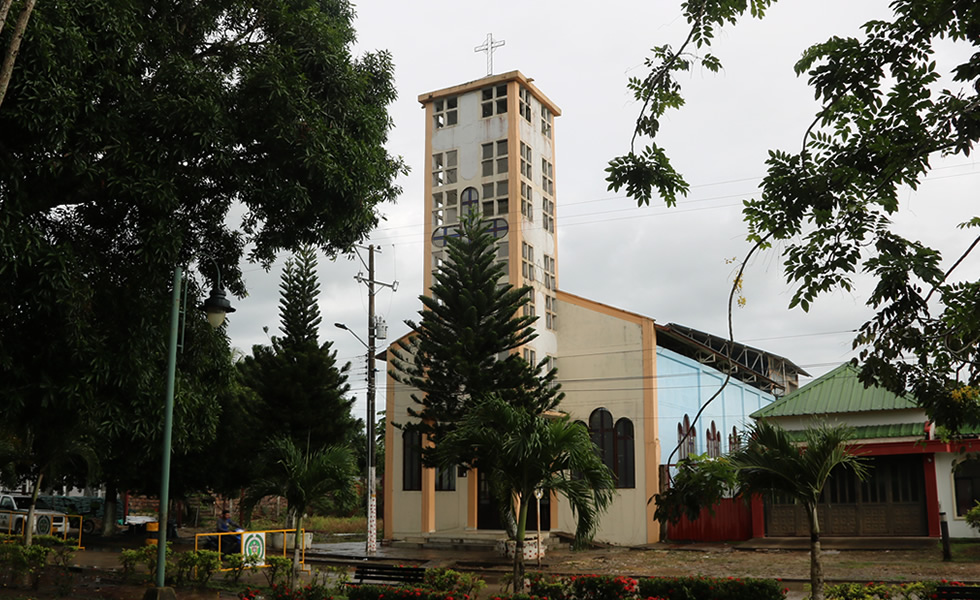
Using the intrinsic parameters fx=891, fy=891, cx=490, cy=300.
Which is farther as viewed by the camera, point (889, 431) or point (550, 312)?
point (550, 312)

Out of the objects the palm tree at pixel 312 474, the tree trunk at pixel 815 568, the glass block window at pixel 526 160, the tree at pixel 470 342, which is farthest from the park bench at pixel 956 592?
the glass block window at pixel 526 160

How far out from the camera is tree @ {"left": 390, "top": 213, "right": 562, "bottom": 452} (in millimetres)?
24781

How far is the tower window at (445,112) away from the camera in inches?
1211

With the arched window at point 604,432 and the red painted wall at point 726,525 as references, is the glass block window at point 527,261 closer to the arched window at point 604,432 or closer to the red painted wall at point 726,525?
the arched window at point 604,432

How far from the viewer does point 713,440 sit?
34594 millimetres

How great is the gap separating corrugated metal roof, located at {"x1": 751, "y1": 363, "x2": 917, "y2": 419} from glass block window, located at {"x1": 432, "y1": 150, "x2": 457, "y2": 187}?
12540 millimetres

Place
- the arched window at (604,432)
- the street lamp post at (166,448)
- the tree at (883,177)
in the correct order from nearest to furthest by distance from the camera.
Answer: the tree at (883,177) < the street lamp post at (166,448) < the arched window at (604,432)

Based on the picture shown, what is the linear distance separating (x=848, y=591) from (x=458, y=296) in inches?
649

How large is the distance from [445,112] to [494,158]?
2922 mm

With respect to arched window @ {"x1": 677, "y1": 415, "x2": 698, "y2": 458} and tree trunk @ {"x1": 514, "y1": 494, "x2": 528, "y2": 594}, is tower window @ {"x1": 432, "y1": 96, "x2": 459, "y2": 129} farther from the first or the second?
tree trunk @ {"x1": 514, "y1": 494, "x2": 528, "y2": 594}

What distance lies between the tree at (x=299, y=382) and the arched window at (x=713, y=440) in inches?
546

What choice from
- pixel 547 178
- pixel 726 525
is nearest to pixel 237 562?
pixel 726 525

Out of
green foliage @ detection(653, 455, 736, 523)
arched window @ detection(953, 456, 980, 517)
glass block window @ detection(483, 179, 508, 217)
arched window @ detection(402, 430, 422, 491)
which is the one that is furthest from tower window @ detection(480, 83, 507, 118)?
green foliage @ detection(653, 455, 736, 523)

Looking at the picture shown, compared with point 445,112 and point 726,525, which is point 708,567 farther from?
point 445,112
